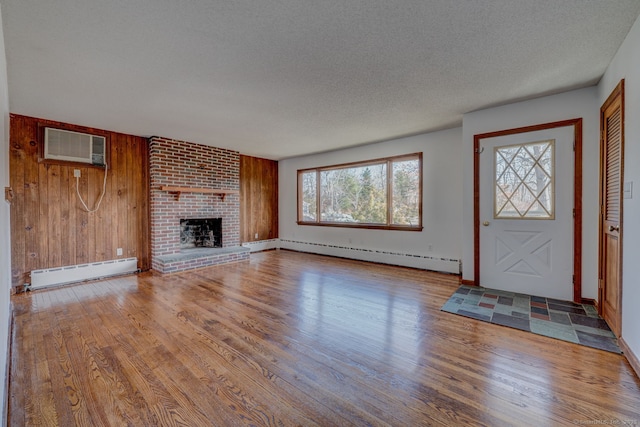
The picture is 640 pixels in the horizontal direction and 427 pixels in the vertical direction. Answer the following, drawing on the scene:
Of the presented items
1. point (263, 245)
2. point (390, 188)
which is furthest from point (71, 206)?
point (390, 188)

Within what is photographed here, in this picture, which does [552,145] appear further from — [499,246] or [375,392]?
[375,392]

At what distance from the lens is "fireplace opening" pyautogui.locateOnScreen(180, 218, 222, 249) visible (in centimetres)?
569

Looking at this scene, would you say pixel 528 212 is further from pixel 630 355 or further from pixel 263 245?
pixel 263 245

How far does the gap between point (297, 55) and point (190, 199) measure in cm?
399

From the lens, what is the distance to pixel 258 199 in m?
6.88

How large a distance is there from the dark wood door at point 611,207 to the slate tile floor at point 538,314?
0.45 feet

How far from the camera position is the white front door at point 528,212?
316 cm

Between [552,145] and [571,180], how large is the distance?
0.45 m

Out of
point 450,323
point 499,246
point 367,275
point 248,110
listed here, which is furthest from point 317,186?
point 450,323

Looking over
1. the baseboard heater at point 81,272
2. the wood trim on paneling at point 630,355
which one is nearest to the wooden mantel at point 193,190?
the baseboard heater at point 81,272

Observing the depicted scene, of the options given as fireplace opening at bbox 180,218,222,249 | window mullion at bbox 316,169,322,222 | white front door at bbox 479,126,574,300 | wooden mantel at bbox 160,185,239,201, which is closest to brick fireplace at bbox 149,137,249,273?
wooden mantel at bbox 160,185,239,201

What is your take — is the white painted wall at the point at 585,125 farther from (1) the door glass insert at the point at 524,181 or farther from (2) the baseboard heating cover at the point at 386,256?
(2) the baseboard heating cover at the point at 386,256

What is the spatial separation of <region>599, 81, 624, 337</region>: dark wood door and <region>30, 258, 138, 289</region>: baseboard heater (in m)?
6.10

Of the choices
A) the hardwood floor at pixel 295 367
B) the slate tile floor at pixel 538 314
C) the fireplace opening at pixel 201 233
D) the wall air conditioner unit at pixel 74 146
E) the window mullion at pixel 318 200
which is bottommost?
the hardwood floor at pixel 295 367
